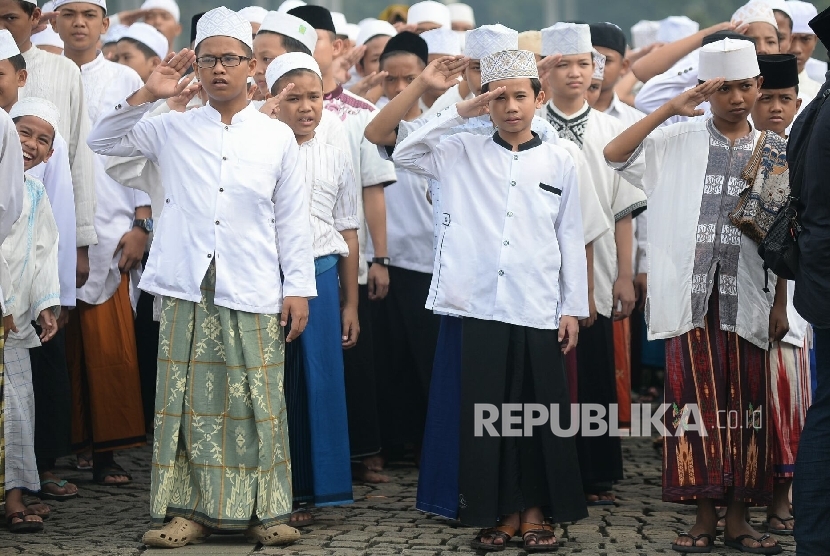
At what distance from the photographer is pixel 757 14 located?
8.27 m

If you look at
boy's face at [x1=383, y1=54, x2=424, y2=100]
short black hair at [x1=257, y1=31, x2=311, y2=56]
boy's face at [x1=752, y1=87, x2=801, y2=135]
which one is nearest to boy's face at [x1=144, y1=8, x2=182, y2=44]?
boy's face at [x1=383, y1=54, x2=424, y2=100]

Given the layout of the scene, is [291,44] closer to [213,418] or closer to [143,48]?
[213,418]

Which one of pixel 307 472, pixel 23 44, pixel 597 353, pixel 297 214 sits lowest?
pixel 307 472

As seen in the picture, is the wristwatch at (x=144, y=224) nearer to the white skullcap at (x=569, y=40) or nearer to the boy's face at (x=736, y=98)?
the white skullcap at (x=569, y=40)

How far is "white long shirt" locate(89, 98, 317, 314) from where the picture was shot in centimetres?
585

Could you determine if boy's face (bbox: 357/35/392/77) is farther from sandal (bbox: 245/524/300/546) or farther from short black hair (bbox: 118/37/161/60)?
sandal (bbox: 245/524/300/546)

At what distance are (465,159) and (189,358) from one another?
4.87ft

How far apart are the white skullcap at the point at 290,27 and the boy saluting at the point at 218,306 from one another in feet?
4.17

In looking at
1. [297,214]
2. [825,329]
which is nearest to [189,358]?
[297,214]

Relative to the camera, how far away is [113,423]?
7.40 m

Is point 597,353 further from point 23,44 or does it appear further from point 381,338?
point 23,44

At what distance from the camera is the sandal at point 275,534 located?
19.4 feet

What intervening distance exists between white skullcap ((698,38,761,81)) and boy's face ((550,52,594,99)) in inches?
50.7

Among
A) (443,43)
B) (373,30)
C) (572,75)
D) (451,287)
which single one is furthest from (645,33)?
(451,287)
